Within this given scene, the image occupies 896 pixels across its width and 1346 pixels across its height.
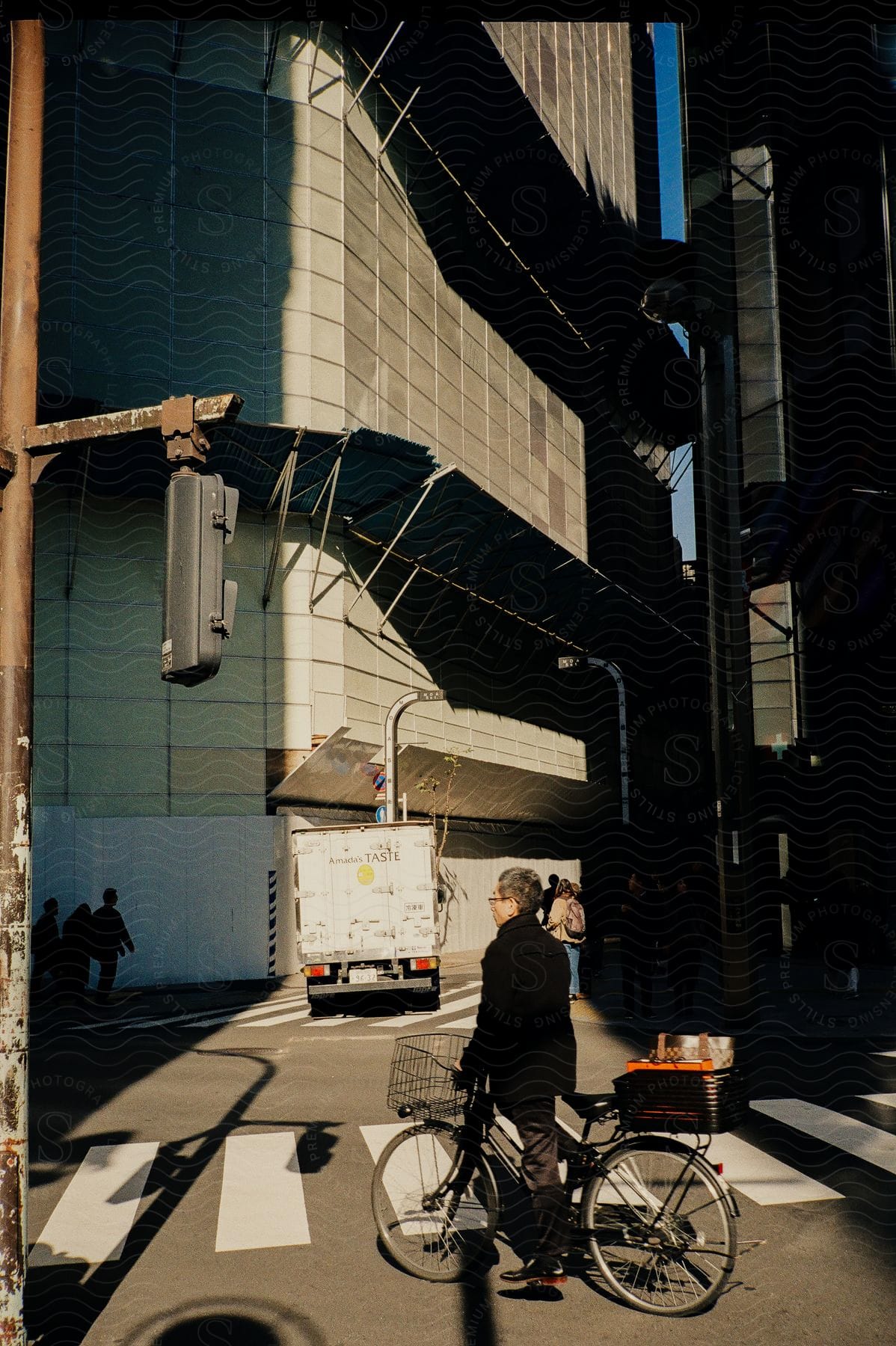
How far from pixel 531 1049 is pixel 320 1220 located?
2174 mm

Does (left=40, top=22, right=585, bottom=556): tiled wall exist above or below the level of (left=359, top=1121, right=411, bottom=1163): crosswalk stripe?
above

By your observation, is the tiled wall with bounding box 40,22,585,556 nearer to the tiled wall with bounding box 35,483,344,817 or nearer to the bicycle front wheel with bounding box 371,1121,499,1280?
the tiled wall with bounding box 35,483,344,817

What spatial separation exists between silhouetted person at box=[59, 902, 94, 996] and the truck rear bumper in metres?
6.81

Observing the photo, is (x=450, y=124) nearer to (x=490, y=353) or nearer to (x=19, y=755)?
(x=490, y=353)

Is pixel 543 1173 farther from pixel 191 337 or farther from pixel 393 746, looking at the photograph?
pixel 191 337

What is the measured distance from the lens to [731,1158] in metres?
8.58

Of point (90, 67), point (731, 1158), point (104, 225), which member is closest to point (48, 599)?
point (104, 225)

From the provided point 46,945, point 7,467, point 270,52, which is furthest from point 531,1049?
point 270,52

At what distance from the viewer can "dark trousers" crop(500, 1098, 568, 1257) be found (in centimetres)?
578

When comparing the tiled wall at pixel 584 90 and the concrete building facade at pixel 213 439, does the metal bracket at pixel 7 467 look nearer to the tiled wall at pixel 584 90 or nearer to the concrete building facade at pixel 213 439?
the concrete building facade at pixel 213 439

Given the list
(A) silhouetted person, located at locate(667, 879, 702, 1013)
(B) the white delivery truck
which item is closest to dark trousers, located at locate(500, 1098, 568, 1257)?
(A) silhouetted person, located at locate(667, 879, 702, 1013)

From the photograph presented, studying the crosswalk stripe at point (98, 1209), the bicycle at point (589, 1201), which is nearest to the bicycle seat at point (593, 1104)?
the bicycle at point (589, 1201)

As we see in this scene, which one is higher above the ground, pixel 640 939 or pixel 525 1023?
pixel 525 1023

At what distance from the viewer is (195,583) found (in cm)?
542
